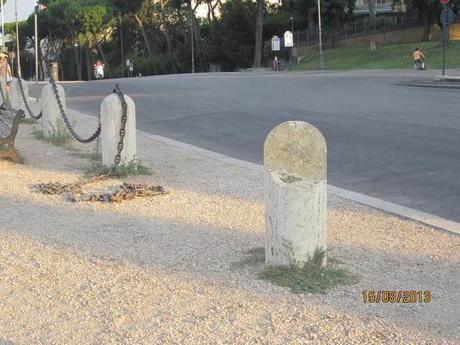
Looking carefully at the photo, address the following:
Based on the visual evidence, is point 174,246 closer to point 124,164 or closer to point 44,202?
point 44,202

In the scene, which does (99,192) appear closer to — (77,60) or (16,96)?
(16,96)

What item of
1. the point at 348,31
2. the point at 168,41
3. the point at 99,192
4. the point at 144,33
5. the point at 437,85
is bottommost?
the point at 99,192

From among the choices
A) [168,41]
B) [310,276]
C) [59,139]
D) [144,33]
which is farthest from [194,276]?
[144,33]

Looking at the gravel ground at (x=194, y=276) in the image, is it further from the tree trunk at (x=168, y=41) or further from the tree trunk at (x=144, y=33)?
the tree trunk at (x=144, y=33)

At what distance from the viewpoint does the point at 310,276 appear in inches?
177

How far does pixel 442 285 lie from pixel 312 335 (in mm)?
1284

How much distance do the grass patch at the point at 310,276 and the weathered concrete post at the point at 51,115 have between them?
8.06m

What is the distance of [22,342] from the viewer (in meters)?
3.68

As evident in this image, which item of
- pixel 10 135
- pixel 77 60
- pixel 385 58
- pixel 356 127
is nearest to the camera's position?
pixel 10 135

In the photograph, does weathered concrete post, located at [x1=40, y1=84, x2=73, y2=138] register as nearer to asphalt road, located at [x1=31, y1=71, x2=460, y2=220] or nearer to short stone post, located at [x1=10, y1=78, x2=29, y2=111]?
asphalt road, located at [x1=31, y1=71, x2=460, y2=220]

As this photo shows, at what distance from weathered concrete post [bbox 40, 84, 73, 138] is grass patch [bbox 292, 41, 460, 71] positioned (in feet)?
103

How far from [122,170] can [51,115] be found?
13.9ft

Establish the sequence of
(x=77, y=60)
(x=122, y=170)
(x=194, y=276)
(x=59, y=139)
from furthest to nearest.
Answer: (x=77, y=60) → (x=59, y=139) → (x=122, y=170) → (x=194, y=276)

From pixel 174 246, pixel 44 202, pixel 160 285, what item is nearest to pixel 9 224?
pixel 44 202
